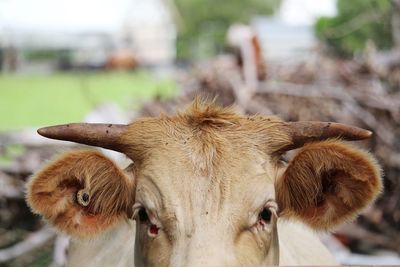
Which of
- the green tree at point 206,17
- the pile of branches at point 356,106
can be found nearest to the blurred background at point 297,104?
the pile of branches at point 356,106

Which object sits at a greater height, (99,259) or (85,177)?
(85,177)

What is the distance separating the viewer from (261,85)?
9.03 metres

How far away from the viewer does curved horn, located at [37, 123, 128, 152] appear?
3.29m

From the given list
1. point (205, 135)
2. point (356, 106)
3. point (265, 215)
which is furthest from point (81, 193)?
point (356, 106)

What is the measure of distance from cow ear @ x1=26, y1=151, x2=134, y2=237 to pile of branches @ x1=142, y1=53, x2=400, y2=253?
275 centimetres

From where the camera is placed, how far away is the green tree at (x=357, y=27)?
41.1 ft

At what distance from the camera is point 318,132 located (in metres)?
3.38

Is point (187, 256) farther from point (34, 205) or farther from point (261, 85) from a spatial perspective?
point (261, 85)

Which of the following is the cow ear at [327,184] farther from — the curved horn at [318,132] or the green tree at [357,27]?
the green tree at [357,27]

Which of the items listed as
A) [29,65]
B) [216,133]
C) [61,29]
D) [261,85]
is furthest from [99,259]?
[61,29]

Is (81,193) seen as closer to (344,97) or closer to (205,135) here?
(205,135)

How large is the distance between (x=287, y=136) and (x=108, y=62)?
5408 cm

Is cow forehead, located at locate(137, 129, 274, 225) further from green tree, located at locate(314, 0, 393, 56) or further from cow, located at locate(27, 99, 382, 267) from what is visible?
green tree, located at locate(314, 0, 393, 56)

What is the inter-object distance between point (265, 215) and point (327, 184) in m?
0.41
